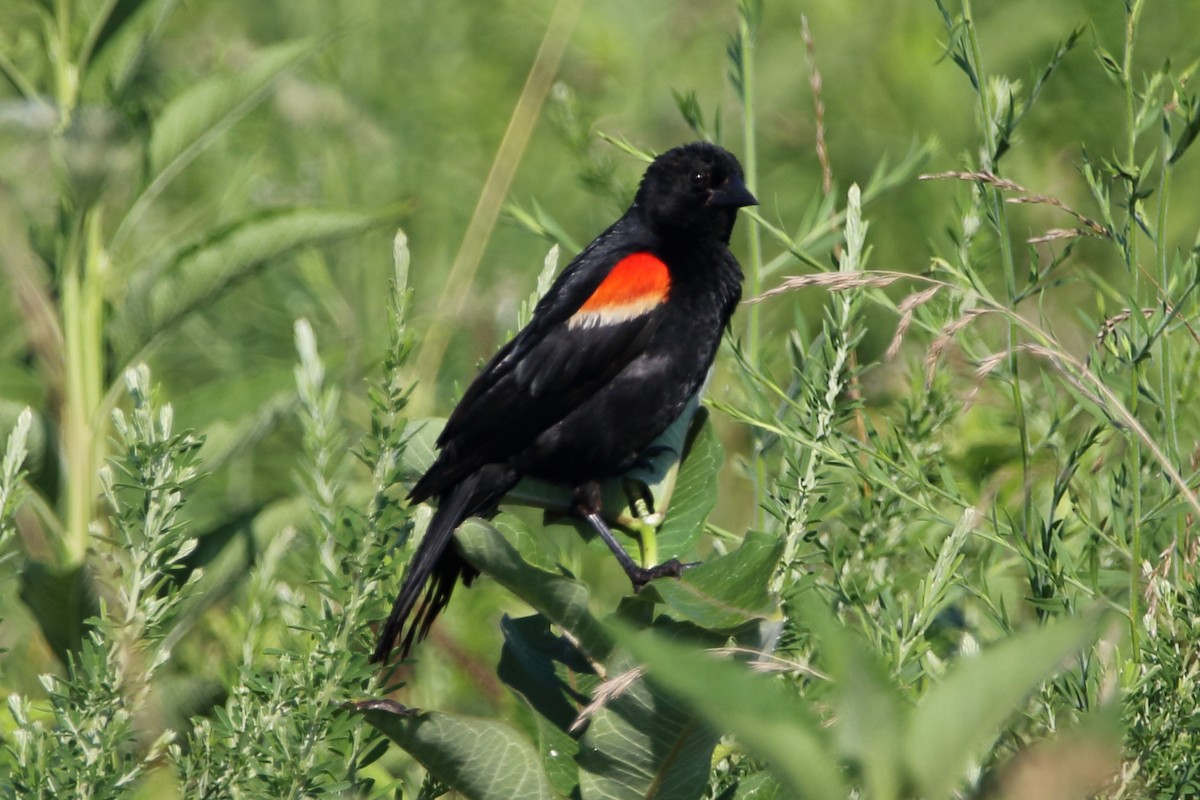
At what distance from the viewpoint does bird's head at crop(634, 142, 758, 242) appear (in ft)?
10.7

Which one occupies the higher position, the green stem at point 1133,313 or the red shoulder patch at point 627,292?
the green stem at point 1133,313

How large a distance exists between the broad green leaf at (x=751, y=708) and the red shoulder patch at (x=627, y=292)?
2195 mm

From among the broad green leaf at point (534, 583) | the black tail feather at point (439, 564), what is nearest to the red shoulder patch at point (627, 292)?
the black tail feather at point (439, 564)

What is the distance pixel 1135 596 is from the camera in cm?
167

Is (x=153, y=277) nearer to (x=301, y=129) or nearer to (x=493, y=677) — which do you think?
(x=493, y=677)

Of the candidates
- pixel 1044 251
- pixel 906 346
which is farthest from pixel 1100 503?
pixel 1044 251

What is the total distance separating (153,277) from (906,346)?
1833 mm

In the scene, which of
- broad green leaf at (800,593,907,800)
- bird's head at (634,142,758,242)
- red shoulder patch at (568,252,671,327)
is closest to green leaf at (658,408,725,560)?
red shoulder patch at (568,252,671,327)

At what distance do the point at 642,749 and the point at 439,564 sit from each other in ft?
3.35

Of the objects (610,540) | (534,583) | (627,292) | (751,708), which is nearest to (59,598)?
(610,540)

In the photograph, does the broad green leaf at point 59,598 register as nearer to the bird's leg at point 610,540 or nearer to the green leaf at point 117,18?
the bird's leg at point 610,540

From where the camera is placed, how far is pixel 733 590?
1.47 meters

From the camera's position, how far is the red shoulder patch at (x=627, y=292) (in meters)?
2.99

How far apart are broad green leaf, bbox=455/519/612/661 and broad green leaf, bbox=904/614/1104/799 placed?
0.74 meters
